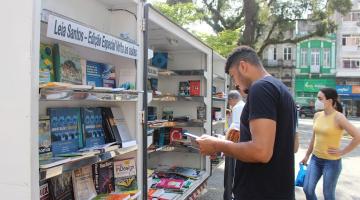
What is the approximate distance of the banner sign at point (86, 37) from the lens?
2.57m

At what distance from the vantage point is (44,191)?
3094 mm

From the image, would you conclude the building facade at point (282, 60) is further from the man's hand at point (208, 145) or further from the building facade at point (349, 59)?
the man's hand at point (208, 145)

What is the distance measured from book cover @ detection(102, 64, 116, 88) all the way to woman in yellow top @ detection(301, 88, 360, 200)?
285 cm

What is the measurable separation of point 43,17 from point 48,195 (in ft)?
4.85

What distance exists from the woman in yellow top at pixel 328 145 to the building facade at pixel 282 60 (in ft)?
131

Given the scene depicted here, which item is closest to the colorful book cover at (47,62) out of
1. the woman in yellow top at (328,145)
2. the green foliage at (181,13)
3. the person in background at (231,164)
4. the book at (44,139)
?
the book at (44,139)

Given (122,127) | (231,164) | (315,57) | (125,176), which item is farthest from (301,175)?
(315,57)

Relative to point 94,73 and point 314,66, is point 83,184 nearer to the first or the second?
point 94,73

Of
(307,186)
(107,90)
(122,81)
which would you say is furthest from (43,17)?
(307,186)

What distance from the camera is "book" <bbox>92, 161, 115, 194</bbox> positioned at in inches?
146

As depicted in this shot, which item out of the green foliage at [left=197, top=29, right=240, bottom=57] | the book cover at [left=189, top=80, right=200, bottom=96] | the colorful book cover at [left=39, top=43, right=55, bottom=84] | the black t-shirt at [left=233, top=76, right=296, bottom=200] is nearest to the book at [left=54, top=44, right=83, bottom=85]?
the colorful book cover at [left=39, top=43, right=55, bottom=84]

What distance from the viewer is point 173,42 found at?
19.6ft

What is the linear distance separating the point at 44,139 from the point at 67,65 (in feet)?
2.23

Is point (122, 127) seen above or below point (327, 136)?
above
